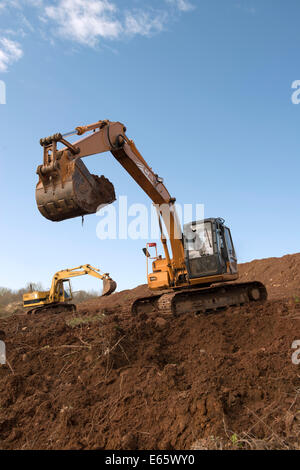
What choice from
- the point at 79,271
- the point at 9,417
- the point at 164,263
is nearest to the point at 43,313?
Result: the point at 79,271

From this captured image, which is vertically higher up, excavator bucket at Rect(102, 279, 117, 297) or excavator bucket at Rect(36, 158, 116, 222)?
excavator bucket at Rect(36, 158, 116, 222)

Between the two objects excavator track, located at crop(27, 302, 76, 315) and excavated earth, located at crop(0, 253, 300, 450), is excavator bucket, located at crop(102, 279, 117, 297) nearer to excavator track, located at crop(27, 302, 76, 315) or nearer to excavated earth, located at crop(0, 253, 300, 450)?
excavator track, located at crop(27, 302, 76, 315)

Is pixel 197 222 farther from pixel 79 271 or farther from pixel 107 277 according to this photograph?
pixel 79 271

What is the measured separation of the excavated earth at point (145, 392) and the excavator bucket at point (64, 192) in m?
2.37

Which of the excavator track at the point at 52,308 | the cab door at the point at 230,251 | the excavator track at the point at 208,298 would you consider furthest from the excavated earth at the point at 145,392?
the excavator track at the point at 52,308

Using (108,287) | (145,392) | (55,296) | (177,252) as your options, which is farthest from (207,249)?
(55,296)

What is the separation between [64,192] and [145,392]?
4.10 m

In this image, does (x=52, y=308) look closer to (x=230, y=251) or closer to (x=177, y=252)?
(x=177, y=252)

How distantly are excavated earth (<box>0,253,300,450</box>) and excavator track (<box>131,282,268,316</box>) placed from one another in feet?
9.15

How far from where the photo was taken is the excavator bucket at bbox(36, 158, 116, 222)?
7.14m

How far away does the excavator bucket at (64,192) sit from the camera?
7137 millimetres

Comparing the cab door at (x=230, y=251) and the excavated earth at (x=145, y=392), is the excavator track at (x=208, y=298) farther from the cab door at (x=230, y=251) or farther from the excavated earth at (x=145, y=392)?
the excavated earth at (x=145, y=392)

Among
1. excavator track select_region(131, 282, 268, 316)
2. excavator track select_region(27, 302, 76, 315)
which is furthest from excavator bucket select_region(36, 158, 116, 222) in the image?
excavator track select_region(27, 302, 76, 315)
